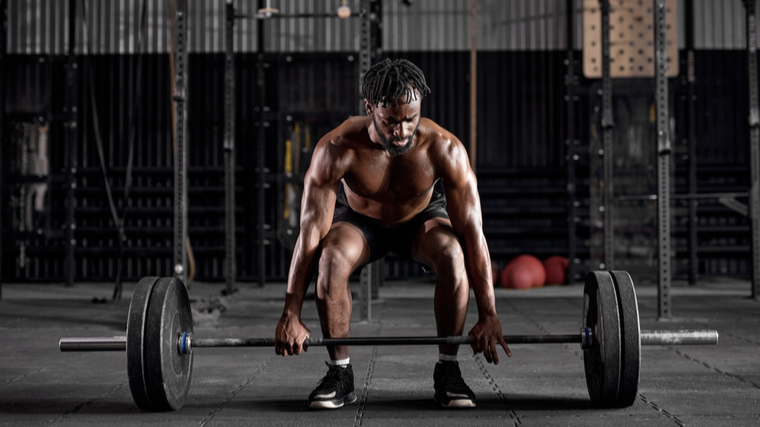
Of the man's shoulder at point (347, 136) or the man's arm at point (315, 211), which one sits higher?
the man's shoulder at point (347, 136)

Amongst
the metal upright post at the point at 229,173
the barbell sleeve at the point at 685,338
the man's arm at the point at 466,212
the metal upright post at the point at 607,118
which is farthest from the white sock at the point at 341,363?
the metal upright post at the point at 229,173

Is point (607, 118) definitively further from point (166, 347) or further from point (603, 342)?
point (166, 347)

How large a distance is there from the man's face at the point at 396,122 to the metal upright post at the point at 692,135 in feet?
19.5

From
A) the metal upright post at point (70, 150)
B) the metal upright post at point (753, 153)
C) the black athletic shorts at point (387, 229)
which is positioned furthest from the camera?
the metal upright post at point (70, 150)

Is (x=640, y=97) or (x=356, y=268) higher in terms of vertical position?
(x=640, y=97)

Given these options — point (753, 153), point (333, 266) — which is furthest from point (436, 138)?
point (753, 153)

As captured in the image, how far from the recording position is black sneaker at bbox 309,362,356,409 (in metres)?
2.22

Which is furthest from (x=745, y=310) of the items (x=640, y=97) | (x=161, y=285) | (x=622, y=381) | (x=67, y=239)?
(x=67, y=239)

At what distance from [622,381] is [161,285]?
4.58 feet

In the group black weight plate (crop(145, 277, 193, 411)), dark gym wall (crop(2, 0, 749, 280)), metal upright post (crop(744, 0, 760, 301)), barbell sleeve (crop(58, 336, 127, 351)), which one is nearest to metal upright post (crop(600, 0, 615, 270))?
metal upright post (crop(744, 0, 760, 301))

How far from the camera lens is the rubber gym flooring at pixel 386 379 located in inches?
83.6

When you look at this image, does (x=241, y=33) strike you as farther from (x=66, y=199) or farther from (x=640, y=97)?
(x=640, y=97)

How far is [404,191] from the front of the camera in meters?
2.40

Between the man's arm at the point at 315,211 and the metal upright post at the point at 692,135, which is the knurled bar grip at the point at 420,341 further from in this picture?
the metal upright post at the point at 692,135
